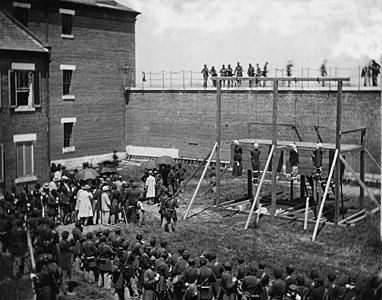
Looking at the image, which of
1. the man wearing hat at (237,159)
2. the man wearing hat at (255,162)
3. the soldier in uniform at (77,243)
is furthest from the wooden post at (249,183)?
the soldier in uniform at (77,243)

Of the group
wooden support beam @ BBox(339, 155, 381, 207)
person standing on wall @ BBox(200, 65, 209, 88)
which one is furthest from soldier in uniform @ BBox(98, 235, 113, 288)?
wooden support beam @ BBox(339, 155, 381, 207)

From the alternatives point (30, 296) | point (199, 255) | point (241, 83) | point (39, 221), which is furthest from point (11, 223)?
point (241, 83)

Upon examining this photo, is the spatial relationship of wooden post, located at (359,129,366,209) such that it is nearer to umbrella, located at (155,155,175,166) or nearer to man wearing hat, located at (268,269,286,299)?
man wearing hat, located at (268,269,286,299)

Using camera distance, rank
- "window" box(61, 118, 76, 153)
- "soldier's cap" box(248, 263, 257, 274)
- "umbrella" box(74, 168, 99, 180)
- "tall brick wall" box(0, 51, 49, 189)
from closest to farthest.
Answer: "tall brick wall" box(0, 51, 49, 189) → "window" box(61, 118, 76, 153) → "umbrella" box(74, 168, 99, 180) → "soldier's cap" box(248, 263, 257, 274)

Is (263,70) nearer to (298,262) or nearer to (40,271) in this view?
(298,262)

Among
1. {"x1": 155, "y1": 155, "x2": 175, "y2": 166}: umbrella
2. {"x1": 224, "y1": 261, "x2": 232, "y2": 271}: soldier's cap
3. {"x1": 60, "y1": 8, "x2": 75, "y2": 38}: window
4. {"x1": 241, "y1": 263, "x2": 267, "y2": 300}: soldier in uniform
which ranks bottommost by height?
{"x1": 241, "y1": 263, "x2": 267, "y2": 300}: soldier in uniform

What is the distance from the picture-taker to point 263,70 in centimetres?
461

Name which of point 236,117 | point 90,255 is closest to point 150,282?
point 90,255

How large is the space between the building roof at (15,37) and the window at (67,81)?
0.30 m

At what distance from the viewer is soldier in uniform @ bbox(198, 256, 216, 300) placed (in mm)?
3951

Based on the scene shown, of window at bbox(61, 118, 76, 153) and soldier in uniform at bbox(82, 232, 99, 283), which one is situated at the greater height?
window at bbox(61, 118, 76, 153)

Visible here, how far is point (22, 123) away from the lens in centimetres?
324

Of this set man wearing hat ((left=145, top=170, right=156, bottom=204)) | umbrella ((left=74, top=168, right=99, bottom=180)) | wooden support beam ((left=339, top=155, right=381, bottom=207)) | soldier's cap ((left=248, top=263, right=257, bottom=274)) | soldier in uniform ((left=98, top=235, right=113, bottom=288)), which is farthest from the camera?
wooden support beam ((left=339, top=155, right=381, bottom=207))

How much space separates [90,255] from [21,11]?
1695mm
